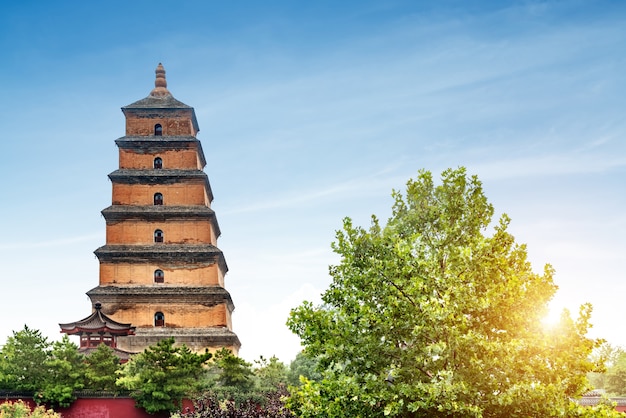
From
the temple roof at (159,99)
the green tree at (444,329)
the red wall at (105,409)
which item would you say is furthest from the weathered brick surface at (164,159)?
the green tree at (444,329)

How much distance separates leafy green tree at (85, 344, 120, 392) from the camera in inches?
1139

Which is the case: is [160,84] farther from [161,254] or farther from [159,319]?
[159,319]

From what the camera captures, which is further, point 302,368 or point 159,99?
point 302,368

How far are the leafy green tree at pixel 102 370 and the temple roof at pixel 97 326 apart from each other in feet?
21.3

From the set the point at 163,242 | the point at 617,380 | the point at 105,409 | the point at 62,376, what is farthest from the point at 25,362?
the point at 617,380

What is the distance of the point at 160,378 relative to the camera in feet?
92.7

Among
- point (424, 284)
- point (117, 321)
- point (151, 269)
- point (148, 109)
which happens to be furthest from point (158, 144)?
point (424, 284)

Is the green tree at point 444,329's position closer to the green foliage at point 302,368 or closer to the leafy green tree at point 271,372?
the leafy green tree at point 271,372

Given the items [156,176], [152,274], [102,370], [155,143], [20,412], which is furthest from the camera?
[155,143]

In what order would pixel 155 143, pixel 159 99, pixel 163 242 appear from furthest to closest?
pixel 159 99
pixel 155 143
pixel 163 242

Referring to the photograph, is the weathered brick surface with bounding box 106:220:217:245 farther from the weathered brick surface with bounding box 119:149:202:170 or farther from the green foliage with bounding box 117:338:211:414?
the green foliage with bounding box 117:338:211:414

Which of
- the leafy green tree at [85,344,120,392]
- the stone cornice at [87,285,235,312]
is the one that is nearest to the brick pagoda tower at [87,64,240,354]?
the stone cornice at [87,285,235,312]

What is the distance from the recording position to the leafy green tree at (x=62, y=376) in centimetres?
2805

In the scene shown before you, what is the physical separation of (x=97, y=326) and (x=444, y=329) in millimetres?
26643
